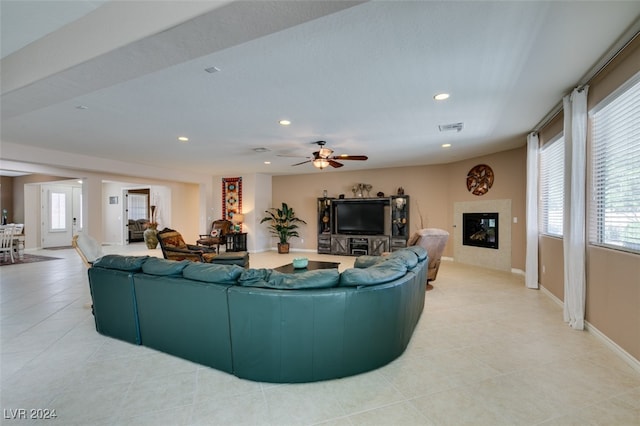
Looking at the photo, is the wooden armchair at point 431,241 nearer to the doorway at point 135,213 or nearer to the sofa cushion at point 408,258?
the sofa cushion at point 408,258

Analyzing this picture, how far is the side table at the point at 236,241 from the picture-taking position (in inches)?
347

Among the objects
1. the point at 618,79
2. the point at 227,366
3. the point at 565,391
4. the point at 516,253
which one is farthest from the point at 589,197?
the point at 227,366

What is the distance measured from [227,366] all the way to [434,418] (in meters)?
1.54

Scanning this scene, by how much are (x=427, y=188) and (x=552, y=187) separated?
11.9 feet

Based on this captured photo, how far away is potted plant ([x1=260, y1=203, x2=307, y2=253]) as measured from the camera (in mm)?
9156

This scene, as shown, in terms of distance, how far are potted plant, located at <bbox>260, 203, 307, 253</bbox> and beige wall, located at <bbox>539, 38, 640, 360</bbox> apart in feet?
23.8

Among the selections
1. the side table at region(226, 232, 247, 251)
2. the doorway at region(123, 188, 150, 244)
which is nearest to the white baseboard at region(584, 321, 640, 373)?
the side table at region(226, 232, 247, 251)

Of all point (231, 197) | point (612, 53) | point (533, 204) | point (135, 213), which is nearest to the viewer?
point (612, 53)

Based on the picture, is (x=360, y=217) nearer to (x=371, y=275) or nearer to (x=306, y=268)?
(x=306, y=268)

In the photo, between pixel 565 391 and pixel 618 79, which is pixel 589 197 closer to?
pixel 618 79

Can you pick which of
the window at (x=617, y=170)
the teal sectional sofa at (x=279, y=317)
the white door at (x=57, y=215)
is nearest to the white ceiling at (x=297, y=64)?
the window at (x=617, y=170)

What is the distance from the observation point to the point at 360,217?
8.34 metres

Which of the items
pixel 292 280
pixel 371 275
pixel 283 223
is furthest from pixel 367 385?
pixel 283 223

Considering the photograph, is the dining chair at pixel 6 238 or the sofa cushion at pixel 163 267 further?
the dining chair at pixel 6 238
